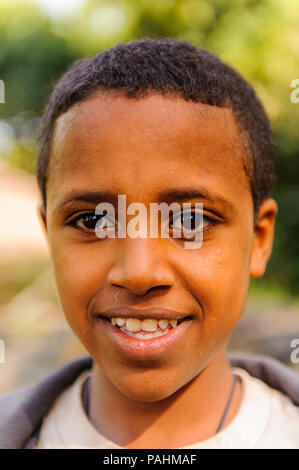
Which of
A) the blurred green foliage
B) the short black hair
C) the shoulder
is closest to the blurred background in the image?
the blurred green foliage

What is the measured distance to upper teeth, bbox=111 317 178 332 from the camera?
4.03ft

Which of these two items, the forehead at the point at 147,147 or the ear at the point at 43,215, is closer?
the forehead at the point at 147,147

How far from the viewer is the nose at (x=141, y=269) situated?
1138 millimetres

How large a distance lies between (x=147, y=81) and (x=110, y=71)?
0.14m

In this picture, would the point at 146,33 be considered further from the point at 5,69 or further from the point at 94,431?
the point at 94,431

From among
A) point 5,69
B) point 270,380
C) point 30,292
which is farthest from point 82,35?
point 270,380

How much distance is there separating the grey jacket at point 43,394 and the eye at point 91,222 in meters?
0.57

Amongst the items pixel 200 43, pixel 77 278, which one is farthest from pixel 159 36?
pixel 77 278

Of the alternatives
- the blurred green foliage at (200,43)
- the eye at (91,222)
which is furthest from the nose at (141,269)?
the blurred green foliage at (200,43)

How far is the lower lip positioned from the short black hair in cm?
48

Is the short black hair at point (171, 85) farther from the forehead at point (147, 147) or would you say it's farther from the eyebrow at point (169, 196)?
the eyebrow at point (169, 196)

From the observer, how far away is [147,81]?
126 centimetres

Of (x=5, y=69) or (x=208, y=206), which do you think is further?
(x=5, y=69)

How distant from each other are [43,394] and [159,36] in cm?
283
